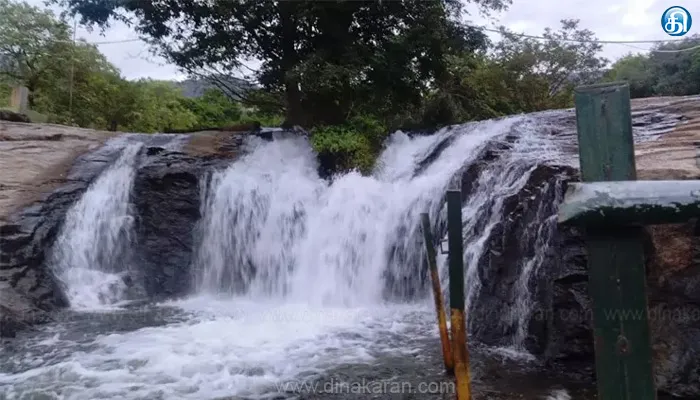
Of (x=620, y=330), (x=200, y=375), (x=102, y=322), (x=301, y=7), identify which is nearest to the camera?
(x=620, y=330)

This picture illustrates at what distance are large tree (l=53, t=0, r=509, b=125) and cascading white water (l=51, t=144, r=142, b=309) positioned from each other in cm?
372

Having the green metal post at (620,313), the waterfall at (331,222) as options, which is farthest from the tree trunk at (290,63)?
the green metal post at (620,313)

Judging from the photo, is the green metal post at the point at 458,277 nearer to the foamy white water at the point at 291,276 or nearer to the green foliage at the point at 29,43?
the foamy white water at the point at 291,276

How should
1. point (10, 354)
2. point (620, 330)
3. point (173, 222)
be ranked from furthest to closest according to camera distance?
point (173, 222)
point (10, 354)
point (620, 330)

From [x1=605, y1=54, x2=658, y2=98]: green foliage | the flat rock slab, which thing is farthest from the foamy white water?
[x1=605, y1=54, x2=658, y2=98]: green foliage

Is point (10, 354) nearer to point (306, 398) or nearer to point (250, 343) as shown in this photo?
point (250, 343)

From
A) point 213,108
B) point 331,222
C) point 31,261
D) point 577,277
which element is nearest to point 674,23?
point 577,277

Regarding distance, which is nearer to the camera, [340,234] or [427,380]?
[427,380]

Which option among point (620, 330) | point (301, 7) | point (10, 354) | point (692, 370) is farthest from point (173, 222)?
point (620, 330)

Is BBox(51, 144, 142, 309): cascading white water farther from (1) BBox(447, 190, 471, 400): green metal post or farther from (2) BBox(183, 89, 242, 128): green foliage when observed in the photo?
(2) BBox(183, 89, 242, 128): green foliage

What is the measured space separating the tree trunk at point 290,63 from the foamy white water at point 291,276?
1379mm

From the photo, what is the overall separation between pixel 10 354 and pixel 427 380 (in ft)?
13.3

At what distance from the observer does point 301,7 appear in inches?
440

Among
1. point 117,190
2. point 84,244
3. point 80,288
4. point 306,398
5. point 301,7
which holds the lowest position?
point 306,398
